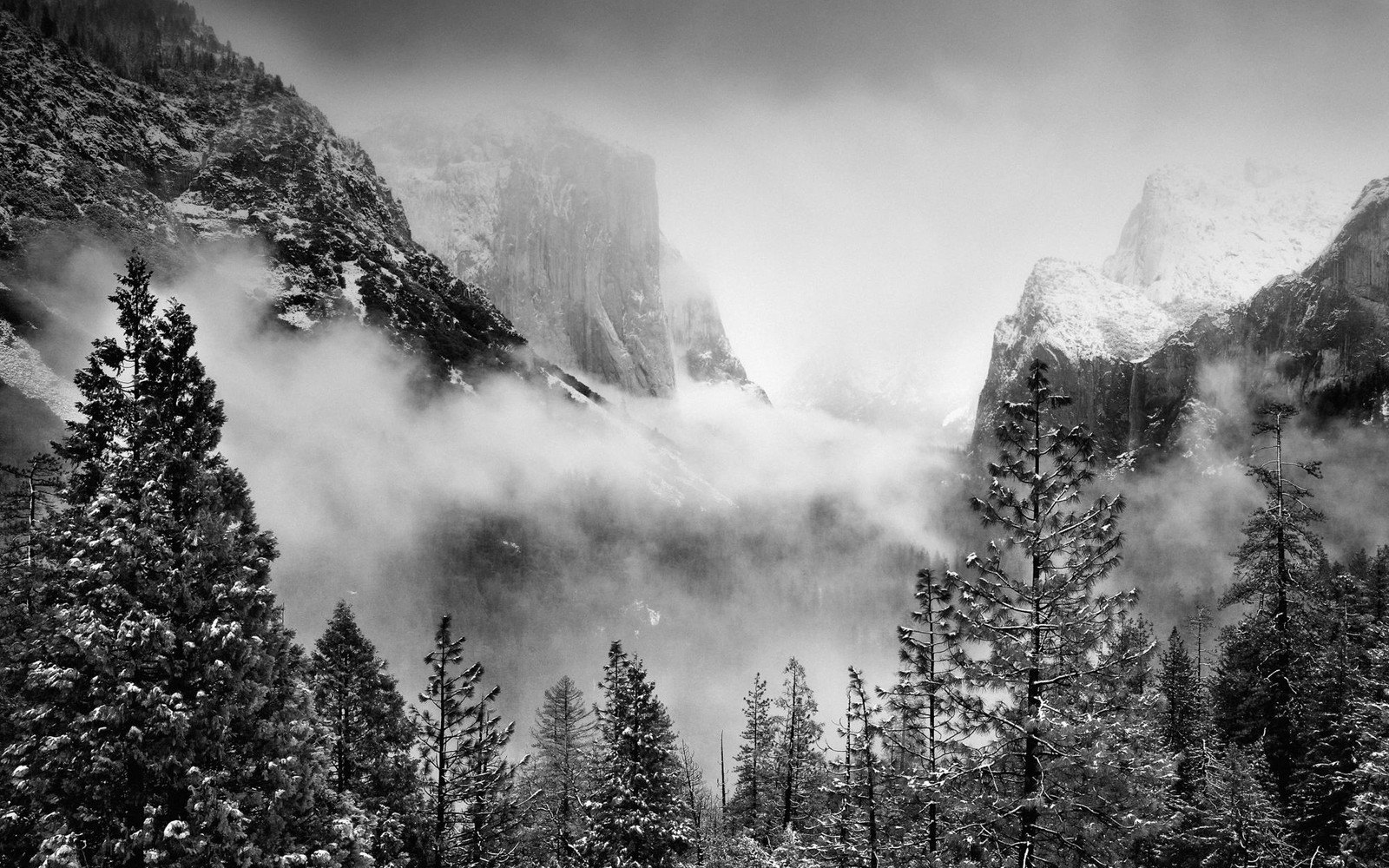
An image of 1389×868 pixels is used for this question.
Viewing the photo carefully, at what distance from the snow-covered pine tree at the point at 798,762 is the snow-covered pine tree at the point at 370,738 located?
21729 millimetres

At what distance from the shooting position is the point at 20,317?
383ft

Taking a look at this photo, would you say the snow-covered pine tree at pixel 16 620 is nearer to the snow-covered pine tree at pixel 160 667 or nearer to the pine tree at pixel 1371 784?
the snow-covered pine tree at pixel 160 667

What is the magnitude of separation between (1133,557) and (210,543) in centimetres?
22183

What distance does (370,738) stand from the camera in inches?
1024

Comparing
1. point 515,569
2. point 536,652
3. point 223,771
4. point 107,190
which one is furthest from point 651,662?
point 107,190

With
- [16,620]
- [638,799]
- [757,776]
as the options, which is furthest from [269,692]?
[757,776]

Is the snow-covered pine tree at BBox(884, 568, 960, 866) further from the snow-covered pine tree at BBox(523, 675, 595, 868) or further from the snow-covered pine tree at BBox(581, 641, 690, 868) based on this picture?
the snow-covered pine tree at BBox(523, 675, 595, 868)

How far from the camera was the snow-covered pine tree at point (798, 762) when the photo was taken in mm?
39438

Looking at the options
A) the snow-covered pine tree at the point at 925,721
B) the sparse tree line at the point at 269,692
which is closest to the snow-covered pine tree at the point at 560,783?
the snow-covered pine tree at the point at 925,721

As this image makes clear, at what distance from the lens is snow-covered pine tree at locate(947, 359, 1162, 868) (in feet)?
35.7

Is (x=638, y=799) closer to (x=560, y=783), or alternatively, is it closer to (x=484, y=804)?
(x=484, y=804)

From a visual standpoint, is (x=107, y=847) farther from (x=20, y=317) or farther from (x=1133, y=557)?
(x=1133, y=557)

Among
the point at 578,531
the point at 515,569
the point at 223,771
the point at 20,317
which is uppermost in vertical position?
the point at 20,317

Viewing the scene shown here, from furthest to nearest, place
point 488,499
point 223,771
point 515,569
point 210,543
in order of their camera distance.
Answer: point 488,499 → point 515,569 → point 210,543 → point 223,771
